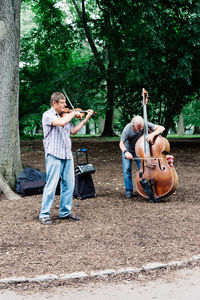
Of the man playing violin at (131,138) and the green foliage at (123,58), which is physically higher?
the green foliage at (123,58)

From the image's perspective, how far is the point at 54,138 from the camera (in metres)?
5.01

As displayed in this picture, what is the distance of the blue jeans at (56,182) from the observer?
5000 mm

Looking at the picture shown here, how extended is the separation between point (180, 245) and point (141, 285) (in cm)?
107

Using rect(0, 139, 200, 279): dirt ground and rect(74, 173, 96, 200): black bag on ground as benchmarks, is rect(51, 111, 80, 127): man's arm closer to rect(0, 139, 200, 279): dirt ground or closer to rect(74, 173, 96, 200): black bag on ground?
rect(0, 139, 200, 279): dirt ground

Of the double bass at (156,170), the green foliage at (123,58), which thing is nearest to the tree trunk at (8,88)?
the double bass at (156,170)

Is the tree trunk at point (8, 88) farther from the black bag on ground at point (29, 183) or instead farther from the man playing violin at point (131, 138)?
the man playing violin at point (131, 138)

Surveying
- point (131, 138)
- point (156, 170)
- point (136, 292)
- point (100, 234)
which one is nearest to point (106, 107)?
point (131, 138)

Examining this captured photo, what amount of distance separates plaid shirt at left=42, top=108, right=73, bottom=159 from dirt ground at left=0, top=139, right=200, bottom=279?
39.7 inches

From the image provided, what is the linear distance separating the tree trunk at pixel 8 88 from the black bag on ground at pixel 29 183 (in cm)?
21

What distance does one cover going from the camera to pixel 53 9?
54.3 feet

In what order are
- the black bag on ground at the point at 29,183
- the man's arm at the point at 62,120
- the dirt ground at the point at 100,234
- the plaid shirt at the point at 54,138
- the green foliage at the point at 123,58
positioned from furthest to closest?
the green foliage at the point at 123,58 < the black bag on ground at the point at 29,183 < the plaid shirt at the point at 54,138 < the man's arm at the point at 62,120 < the dirt ground at the point at 100,234

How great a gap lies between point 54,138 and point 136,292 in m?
2.57

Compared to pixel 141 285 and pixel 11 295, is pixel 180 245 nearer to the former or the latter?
pixel 141 285

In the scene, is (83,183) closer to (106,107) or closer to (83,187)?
(83,187)
